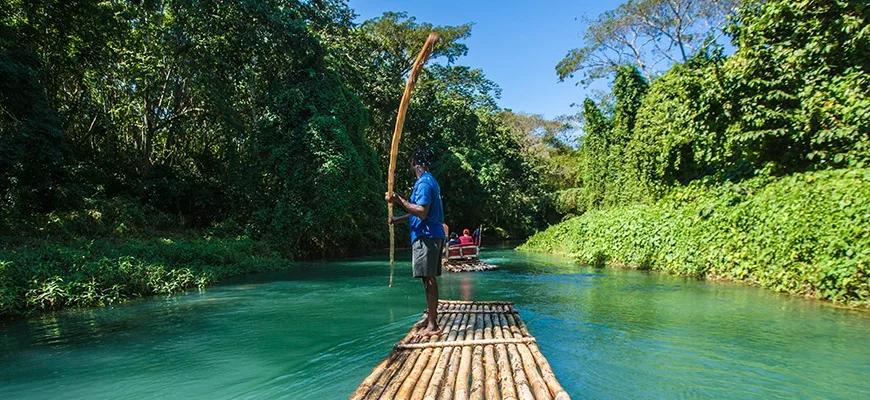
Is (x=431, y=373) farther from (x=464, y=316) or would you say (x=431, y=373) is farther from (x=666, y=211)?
(x=666, y=211)

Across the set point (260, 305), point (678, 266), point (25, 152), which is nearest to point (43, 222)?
point (25, 152)

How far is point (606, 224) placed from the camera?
56.3 feet

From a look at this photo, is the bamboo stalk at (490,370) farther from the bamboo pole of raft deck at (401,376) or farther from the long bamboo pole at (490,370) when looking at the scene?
the bamboo pole of raft deck at (401,376)

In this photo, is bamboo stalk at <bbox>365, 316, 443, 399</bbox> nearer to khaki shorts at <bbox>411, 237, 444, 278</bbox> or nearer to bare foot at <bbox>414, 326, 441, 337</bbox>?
bare foot at <bbox>414, 326, 441, 337</bbox>

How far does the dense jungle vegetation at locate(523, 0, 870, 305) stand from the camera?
320 inches

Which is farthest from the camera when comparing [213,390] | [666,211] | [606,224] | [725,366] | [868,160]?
[606,224]

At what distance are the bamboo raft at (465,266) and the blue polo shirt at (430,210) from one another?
31.5ft

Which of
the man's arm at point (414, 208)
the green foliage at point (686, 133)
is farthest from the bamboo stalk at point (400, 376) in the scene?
the green foliage at point (686, 133)

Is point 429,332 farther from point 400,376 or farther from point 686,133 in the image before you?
point 686,133

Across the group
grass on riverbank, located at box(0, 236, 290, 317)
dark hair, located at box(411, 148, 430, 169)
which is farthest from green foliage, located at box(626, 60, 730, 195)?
grass on riverbank, located at box(0, 236, 290, 317)

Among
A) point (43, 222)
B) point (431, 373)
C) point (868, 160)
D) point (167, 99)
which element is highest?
point (167, 99)

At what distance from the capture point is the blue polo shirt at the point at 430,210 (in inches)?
200

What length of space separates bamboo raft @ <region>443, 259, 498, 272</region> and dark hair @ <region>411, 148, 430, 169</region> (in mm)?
9424

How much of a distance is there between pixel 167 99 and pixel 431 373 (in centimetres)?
1865
